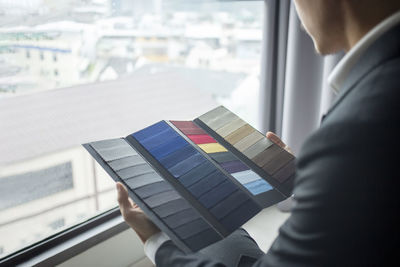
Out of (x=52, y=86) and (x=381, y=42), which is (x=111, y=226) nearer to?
(x=52, y=86)

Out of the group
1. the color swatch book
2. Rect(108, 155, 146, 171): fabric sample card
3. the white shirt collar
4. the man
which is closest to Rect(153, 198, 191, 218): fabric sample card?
the color swatch book

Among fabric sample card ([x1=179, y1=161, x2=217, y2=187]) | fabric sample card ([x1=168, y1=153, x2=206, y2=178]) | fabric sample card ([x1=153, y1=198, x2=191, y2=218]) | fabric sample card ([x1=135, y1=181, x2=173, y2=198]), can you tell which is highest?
fabric sample card ([x1=168, y1=153, x2=206, y2=178])

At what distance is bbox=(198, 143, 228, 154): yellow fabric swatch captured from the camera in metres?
0.93

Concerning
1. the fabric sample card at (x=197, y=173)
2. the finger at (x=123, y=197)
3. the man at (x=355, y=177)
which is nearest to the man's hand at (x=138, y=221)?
the finger at (x=123, y=197)

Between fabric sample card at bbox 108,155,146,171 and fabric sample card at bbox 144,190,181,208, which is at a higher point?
fabric sample card at bbox 108,155,146,171

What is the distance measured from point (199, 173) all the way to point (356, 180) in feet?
1.31

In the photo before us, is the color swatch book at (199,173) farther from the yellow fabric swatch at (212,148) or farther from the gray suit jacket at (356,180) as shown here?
the gray suit jacket at (356,180)

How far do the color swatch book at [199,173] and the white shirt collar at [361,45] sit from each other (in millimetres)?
279

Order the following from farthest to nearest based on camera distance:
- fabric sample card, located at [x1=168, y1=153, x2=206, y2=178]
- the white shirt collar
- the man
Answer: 1. fabric sample card, located at [x1=168, y1=153, x2=206, y2=178]
2. the white shirt collar
3. the man

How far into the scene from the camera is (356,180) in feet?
1.68

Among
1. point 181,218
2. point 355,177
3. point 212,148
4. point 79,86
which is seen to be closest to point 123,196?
point 181,218

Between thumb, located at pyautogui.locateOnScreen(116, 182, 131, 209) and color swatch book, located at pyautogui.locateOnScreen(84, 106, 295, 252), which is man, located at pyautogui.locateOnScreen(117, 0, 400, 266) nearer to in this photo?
color swatch book, located at pyautogui.locateOnScreen(84, 106, 295, 252)

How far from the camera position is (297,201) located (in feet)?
1.89

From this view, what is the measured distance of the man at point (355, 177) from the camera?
0.51 meters
